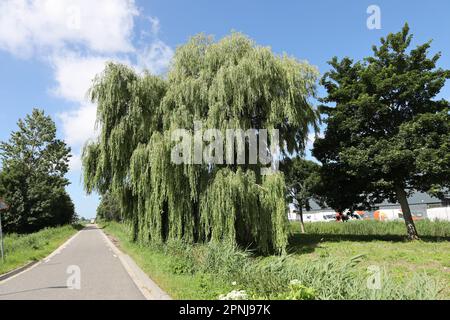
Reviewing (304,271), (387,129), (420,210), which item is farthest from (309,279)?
(420,210)

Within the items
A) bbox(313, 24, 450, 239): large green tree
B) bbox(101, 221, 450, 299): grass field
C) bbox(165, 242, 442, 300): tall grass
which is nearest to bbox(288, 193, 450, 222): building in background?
bbox(313, 24, 450, 239): large green tree

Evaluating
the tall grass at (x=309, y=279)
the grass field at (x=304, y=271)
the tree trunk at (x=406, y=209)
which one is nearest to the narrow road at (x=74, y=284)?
the grass field at (x=304, y=271)

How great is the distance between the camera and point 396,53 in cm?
1739

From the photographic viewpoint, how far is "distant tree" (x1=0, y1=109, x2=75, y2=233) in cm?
4562

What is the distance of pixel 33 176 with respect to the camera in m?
50.2

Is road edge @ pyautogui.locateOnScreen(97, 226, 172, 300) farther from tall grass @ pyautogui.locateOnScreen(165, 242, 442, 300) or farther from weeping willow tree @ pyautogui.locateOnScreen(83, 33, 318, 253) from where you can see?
weeping willow tree @ pyautogui.locateOnScreen(83, 33, 318, 253)

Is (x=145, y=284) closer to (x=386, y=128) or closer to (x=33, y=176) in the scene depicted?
(x=386, y=128)

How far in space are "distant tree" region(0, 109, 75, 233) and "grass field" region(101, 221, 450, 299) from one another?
121 ft

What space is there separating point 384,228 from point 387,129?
11.7 m

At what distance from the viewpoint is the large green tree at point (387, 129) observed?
50.3 feet

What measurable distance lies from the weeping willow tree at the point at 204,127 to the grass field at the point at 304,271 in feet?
4.72
